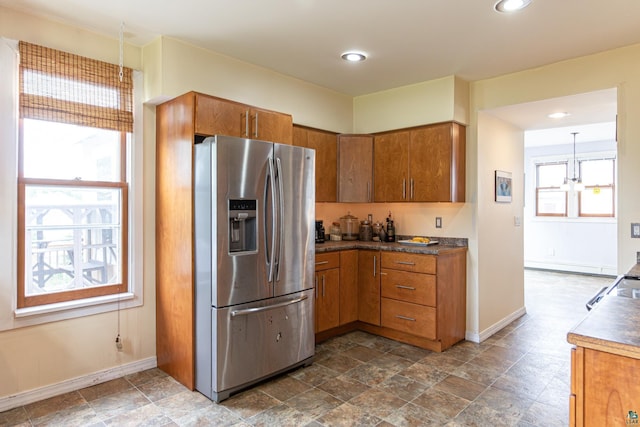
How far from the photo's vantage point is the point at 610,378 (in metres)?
1.22

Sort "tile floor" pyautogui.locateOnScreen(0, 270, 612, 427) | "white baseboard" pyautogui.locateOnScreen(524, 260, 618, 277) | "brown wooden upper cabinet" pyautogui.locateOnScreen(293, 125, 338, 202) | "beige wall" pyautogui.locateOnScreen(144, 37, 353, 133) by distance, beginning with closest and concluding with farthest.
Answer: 1. "tile floor" pyautogui.locateOnScreen(0, 270, 612, 427)
2. "beige wall" pyautogui.locateOnScreen(144, 37, 353, 133)
3. "brown wooden upper cabinet" pyautogui.locateOnScreen(293, 125, 338, 202)
4. "white baseboard" pyautogui.locateOnScreen(524, 260, 618, 277)

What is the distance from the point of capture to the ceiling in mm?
2342

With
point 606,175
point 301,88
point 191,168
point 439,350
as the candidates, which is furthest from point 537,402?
point 606,175

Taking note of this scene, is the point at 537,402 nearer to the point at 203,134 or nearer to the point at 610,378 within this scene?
the point at 610,378

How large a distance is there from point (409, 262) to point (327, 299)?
2.74 ft

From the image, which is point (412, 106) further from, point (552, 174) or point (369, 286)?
point (552, 174)

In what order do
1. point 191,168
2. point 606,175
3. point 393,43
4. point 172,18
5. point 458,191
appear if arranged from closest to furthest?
point 172,18 → point 191,168 → point 393,43 → point 458,191 → point 606,175

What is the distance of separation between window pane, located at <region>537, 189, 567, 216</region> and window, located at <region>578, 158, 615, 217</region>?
29cm

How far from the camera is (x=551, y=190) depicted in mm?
7676

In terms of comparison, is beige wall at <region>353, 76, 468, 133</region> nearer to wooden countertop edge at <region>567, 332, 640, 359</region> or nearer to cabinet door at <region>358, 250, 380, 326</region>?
cabinet door at <region>358, 250, 380, 326</region>

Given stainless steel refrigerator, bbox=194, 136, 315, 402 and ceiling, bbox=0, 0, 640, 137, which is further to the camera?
stainless steel refrigerator, bbox=194, 136, 315, 402

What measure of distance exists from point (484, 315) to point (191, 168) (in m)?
3.04

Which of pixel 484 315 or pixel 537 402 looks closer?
pixel 537 402

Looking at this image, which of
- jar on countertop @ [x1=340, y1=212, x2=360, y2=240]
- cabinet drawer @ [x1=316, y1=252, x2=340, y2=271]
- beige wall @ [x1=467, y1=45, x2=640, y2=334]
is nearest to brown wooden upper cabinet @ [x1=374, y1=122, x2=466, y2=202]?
beige wall @ [x1=467, y1=45, x2=640, y2=334]
